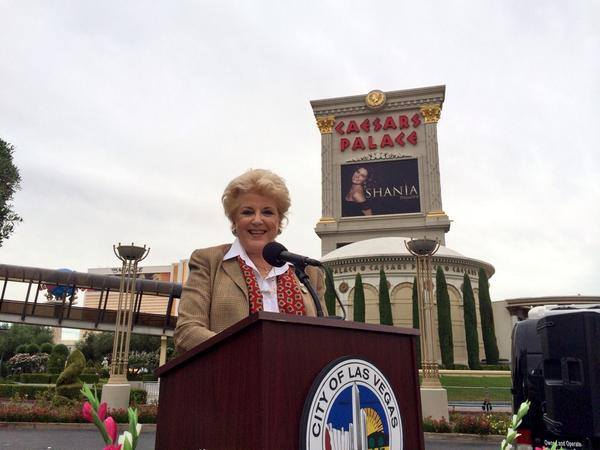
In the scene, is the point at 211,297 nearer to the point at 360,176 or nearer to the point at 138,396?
the point at 138,396

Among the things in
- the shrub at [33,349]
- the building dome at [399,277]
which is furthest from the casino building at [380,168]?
the shrub at [33,349]

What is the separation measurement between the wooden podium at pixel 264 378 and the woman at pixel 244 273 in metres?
0.53

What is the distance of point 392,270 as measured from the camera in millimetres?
39406

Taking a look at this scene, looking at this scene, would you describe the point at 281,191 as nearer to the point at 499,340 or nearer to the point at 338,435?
the point at 338,435

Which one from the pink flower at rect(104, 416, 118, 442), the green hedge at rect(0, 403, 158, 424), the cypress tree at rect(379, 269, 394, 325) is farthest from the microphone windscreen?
the cypress tree at rect(379, 269, 394, 325)

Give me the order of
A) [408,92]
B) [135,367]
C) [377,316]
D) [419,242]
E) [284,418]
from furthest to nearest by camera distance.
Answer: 1. [408,92]
2. [135,367]
3. [377,316]
4. [419,242]
5. [284,418]

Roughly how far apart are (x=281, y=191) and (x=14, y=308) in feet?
97.9

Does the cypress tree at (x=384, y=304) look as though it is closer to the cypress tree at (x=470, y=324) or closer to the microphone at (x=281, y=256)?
the cypress tree at (x=470, y=324)

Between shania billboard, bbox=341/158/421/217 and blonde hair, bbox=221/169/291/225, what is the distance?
5183cm

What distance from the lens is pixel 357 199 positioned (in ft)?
181

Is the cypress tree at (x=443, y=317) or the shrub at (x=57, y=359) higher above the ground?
the cypress tree at (x=443, y=317)

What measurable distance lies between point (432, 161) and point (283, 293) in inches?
2154

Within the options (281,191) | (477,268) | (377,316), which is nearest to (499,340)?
(477,268)

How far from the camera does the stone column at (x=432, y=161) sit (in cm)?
5281
